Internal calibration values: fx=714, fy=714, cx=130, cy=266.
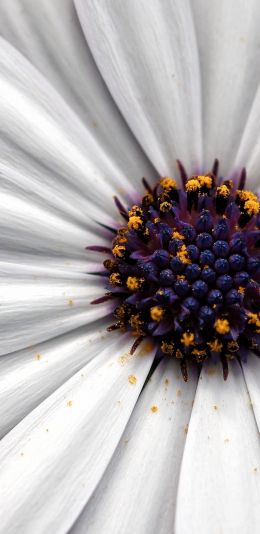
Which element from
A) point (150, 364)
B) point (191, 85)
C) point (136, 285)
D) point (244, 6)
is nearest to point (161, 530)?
point (150, 364)

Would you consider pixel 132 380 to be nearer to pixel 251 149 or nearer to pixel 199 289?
pixel 199 289

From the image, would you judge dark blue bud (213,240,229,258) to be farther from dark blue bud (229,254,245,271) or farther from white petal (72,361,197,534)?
white petal (72,361,197,534)

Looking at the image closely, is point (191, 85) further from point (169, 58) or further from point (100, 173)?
Result: point (100, 173)

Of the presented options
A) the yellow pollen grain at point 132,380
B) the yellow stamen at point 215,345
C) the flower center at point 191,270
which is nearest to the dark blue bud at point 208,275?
the flower center at point 191,270

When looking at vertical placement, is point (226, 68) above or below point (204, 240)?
above

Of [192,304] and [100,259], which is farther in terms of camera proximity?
[100,259]

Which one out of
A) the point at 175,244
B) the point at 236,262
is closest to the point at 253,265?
the point at 236,262
